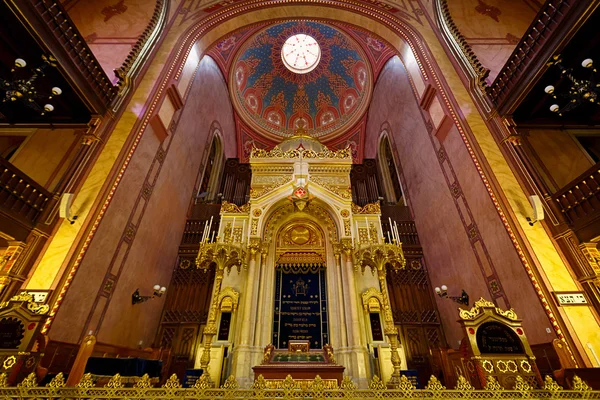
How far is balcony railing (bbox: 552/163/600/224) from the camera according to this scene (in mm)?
6160

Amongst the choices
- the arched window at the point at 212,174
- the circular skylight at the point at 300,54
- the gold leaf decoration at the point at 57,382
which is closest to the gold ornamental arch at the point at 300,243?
the arched window at the point at 212,174

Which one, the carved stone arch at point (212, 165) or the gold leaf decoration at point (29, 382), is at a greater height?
the carved stone arch at point (212, 165)

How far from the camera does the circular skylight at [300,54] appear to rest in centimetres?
2094

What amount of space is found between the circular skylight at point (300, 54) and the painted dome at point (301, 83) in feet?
0.23

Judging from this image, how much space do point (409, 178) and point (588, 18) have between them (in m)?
7.95

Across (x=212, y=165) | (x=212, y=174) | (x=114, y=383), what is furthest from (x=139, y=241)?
(x=212, y=165)

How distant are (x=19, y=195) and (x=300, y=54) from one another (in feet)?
66.2

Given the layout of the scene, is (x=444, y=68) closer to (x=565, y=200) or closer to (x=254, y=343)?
(x=565, y=200)

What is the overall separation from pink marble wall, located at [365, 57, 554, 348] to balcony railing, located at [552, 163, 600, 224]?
1.43m

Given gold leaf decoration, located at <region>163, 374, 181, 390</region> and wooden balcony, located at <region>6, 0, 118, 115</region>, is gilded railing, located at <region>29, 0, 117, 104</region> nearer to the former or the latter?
wooden balcony, located at <region>6, 0, 118, 115</region>

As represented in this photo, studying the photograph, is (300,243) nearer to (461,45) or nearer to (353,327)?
(353,327)

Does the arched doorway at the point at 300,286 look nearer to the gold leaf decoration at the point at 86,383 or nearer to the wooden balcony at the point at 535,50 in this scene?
the gold leaf decoration at the point at 86,383

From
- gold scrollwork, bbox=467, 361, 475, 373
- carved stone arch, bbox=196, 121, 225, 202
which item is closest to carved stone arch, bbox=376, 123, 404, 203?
carved stone arch, bbox=196, 121, 225, 202

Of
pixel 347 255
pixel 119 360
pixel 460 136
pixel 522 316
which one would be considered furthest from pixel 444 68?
pixel 119 360
